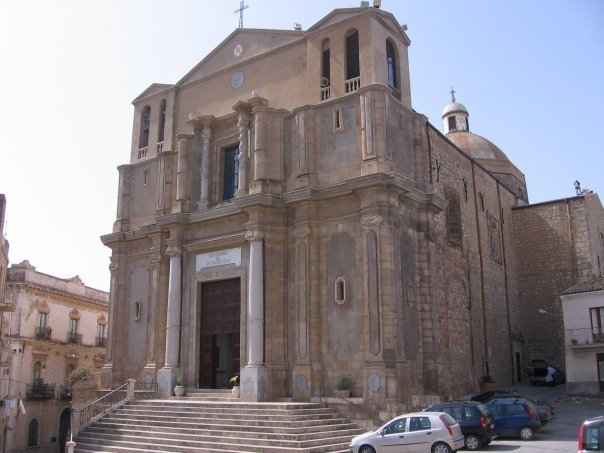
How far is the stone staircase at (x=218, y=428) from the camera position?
17.3 meters

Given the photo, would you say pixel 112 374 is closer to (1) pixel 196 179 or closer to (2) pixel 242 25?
(1) pixel 196 179

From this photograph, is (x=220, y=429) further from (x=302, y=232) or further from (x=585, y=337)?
(x=585, y=337)

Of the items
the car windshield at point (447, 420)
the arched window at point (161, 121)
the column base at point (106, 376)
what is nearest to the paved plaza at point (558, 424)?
the car windshield at point (447, 420)

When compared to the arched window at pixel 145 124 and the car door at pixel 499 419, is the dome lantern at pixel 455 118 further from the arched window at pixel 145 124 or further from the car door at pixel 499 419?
the car door at pixel 499 419

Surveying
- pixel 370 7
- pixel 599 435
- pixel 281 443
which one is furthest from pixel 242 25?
pixel 599 435

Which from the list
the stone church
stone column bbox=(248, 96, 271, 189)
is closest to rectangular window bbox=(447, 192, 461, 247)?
the stone church

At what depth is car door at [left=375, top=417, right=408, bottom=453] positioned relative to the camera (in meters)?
15.0

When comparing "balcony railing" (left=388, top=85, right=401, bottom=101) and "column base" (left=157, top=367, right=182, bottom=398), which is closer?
"balcony railing" (left=388, top=85, right=401, bottom=101)

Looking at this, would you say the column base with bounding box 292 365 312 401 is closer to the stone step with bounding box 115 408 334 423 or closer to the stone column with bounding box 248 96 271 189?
the stone step with bounding box 115 408 334 423

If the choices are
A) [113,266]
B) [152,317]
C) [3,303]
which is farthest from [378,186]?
[3,303]

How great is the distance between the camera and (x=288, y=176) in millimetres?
23078

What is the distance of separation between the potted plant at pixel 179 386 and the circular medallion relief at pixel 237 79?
11363mm

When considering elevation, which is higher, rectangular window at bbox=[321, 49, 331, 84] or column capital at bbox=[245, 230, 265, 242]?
rectangular window at bbox=[321, 49, 331, 84]

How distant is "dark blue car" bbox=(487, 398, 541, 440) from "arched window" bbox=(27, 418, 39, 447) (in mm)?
27924
